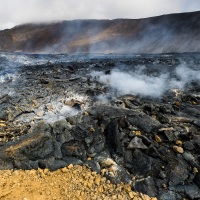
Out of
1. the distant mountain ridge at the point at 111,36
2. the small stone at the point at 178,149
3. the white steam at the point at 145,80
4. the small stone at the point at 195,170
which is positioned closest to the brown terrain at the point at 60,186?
the small stone at the point at 195,170

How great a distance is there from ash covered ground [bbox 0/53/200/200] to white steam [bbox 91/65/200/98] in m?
0.04

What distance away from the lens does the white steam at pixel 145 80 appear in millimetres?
9047

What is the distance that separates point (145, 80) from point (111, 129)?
458cm

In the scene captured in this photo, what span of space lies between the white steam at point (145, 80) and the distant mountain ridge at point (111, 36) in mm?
19505

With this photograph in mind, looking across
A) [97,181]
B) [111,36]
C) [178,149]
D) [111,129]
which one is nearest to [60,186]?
[97,181]

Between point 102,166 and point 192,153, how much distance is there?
6.15 ft

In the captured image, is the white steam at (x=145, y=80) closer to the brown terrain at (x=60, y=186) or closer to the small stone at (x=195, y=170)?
the small stone at (x=195, y=170)

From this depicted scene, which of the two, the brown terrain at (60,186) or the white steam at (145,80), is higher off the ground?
the white steam at (145,80)

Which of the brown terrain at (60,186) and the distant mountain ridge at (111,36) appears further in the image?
the distant mountain ridge at (111,36)

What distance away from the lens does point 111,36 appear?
38906mm

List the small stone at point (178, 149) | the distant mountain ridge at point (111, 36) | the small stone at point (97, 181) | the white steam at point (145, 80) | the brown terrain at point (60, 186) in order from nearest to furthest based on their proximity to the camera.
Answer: the brown terrain at point (60, 186), the small stone at point (97, 181), the small stone at point (178, 149), the white steam at point (145, 80), the distant mountain ridge at point (111, 36)

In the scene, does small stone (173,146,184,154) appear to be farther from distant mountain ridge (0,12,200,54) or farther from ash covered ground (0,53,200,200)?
distant mountain ridge (0,12,200,54)

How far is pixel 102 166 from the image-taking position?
206 inches

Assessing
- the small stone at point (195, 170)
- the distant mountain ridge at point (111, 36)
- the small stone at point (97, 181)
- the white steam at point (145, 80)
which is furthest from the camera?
the distant mountain ridge at point (111, 36)
